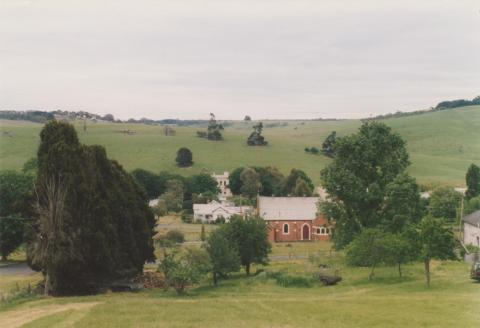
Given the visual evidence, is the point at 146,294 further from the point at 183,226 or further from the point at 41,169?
the point at 183,226

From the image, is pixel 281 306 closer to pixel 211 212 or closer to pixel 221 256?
pixel 221 256

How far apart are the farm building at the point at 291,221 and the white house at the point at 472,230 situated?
20281mm

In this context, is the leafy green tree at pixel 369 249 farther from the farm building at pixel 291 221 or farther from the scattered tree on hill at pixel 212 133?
the scattered tree on hill at pixel 212 133

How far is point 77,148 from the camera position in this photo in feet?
136

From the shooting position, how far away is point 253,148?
557 ft

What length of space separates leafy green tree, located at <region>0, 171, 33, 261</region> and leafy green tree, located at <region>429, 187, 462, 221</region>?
54.0 m

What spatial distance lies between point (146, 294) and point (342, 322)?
56.1ft

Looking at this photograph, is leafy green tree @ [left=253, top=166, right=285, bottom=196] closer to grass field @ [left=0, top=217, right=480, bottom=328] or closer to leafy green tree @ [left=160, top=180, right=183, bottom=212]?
leafy green tree @ [left=160, top=180, right=183, bottom=212]

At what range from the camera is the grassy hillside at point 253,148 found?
484 feet

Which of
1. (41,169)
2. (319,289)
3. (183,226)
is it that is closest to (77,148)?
(41,169)

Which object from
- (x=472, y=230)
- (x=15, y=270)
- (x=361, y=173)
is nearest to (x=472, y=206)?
(x=472, y=230)

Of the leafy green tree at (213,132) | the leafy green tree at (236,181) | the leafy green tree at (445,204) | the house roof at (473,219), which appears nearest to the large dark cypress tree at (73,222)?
the house roof at (473,219)

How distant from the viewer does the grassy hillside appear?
147 metres

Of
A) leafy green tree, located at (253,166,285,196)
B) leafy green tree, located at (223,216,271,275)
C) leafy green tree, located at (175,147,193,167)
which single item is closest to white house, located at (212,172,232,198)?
leafy green tree, located at (253,166,285,196)
